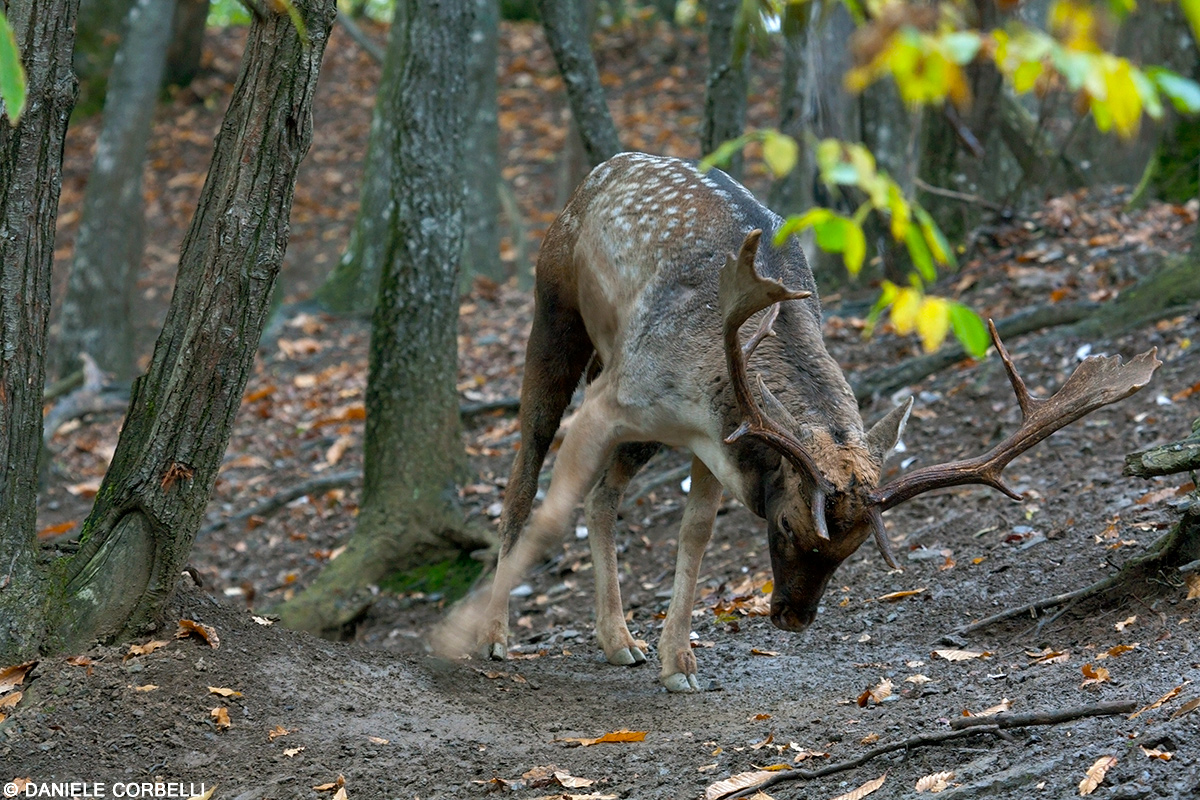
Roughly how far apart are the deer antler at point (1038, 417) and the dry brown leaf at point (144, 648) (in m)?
3.13

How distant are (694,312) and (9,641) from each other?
3.38 metres

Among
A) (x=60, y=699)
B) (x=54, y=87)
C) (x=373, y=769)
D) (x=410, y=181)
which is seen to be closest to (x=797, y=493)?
(x=373, y=769)

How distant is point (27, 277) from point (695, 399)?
296 centimetres

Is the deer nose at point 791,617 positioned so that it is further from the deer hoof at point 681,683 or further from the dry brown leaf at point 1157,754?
the dry brown leaf at point 1157,754

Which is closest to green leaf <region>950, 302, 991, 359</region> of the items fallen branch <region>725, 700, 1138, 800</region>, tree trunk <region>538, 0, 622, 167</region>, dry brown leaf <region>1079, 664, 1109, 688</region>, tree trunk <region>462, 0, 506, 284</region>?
fallen branch <region>725, 700, 1138, 800</region>

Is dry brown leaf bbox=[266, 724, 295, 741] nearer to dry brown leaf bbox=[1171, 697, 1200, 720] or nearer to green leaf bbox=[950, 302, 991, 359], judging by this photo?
dry brown leaf bbox=[1171, 697, 1200, 720]

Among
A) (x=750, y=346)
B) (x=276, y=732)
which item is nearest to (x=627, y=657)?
(x=750, y=346)

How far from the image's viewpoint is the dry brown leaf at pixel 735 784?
159 inches

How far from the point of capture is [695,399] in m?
5.65

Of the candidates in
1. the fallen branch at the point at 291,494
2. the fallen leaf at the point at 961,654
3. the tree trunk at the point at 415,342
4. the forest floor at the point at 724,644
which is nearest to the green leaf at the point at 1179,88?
the forest floor at the point at 724,644

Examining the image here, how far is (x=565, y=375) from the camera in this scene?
7.07m

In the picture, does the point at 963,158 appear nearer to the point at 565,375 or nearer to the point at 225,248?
the point at 565,375

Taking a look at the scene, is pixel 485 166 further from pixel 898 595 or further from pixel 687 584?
pixel 898 595

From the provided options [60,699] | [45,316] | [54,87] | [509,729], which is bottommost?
[509,729]
